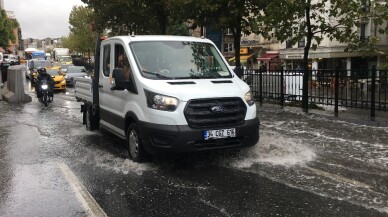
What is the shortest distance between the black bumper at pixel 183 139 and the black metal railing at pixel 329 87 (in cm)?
373

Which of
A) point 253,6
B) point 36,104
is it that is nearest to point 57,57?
point 36,104

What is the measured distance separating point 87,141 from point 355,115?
23.0ft

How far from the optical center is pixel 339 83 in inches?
458

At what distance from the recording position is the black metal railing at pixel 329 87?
34.7 feet

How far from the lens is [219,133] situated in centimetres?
618

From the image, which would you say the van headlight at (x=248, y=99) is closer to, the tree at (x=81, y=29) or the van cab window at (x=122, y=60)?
the van cab window at (x=122, y=60)

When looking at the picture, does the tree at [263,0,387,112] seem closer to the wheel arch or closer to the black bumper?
the black bumper

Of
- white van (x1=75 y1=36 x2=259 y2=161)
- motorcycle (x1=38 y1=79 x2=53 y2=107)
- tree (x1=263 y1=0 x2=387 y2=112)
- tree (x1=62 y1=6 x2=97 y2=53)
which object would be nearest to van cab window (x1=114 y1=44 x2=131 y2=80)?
white van (x1=75 y1=36 x2=259 y2=161)

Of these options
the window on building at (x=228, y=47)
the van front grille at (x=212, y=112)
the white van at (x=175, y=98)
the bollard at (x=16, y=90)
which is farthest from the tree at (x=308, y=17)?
the window on building at (x=228, y=47)

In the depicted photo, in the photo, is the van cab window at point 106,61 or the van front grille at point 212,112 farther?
the van cab window at point 106,61

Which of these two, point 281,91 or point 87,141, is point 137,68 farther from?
point 281,91

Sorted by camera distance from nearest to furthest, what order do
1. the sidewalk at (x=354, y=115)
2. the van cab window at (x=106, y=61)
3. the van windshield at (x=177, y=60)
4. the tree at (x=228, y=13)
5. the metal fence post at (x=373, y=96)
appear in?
1. the van windshield at (x=177, y=60)
2. the van cab window at (x=106, y=61)
3. the sidewalk at (x=354, y=115)
4. the metal fence post at (x=373, y=96)
5. the tree at (x=228, y=13)

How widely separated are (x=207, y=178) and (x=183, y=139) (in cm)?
66

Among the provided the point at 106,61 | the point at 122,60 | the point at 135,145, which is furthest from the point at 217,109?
the point at 106,61
